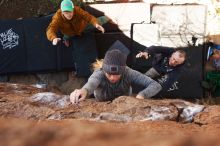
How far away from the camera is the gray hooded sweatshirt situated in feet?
11.0

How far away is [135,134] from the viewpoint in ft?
1.38

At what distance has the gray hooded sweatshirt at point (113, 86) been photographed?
337 centimetres

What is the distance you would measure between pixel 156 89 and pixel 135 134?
332 cm

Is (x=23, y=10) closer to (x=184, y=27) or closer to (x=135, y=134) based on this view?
(x=184, y=27)

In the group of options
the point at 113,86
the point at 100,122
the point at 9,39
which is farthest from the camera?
the point at 9,39

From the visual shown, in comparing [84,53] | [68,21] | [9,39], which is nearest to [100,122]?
[68,21]

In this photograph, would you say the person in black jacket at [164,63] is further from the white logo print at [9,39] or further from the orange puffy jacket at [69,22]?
the white logo print at [9,39]

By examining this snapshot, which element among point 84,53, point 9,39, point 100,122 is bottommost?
point 84,53

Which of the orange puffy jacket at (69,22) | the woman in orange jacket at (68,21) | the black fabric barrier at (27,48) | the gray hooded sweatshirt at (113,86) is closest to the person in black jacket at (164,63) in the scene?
the woman in orange jacket at (68,21)

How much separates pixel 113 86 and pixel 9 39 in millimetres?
4529

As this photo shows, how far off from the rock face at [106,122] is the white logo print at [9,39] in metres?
4.04

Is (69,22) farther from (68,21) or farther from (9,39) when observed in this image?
(9,39)

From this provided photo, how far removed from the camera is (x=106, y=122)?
127 centimetres

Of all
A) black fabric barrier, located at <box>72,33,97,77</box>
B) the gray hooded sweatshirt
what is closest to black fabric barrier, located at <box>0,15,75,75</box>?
black fabric barrier, located at <box>72,33,97,77</box>
